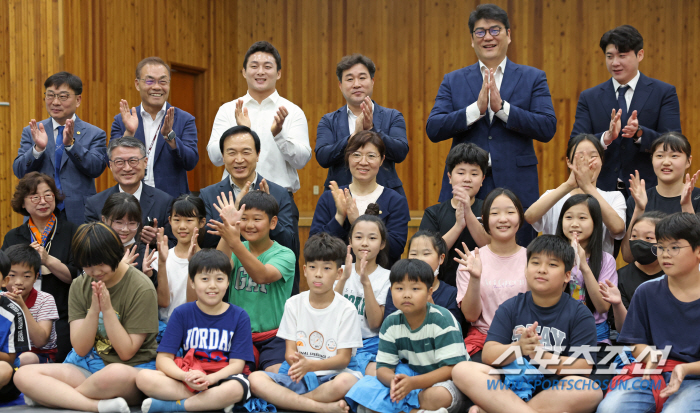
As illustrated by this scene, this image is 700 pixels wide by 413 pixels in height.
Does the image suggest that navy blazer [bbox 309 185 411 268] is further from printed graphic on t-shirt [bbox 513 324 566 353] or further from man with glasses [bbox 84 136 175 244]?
printed graphic on t-shirt [bbox 513 324 566 353]

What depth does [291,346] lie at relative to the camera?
2.96 meters

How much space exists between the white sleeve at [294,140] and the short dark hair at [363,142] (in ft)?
1.47

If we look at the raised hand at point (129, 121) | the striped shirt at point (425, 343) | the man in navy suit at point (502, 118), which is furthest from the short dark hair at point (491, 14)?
the raised hand at point (129, 121)

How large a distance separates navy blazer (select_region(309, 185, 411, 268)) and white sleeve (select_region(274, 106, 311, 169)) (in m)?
0.43

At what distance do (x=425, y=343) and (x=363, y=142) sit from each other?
4.46 feet

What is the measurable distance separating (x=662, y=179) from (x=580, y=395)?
1.46m

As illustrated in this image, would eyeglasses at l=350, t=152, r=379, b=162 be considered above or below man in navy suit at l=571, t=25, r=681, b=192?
below

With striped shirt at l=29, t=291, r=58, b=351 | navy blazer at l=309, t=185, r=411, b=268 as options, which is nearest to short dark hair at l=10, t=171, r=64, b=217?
striped shirt at l=29, t=291, r=58, b=351

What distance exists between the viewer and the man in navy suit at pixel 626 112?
12.8 feet

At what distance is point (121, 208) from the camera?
3.43 m

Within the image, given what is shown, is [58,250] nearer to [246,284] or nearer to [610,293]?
[246,284]

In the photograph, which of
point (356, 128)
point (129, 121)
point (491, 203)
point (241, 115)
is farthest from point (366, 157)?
point (129, 121)

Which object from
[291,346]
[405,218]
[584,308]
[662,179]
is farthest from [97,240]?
[662,179]

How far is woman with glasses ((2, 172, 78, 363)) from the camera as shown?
11.7 ft
